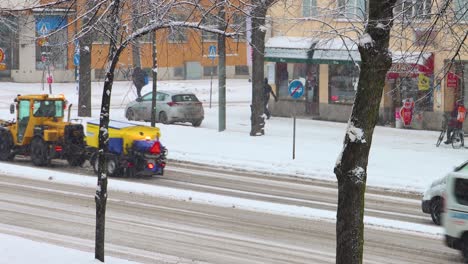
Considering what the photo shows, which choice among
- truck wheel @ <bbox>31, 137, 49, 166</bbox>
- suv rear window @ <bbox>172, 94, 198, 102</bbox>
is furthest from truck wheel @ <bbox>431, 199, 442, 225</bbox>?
suv rear window @ <bbox>172, 94, 198, 102</bbox>

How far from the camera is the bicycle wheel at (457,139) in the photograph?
31072 mm

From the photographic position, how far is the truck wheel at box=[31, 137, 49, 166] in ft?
85.4

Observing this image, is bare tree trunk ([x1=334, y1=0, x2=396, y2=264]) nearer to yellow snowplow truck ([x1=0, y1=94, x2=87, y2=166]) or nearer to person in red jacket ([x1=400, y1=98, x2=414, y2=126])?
yellow snowplow truck ([x1=0, y1=94, x2=87, y2=166])

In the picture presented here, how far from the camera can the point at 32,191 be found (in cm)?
2180

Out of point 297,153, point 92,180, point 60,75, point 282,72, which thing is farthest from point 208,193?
point 60,75

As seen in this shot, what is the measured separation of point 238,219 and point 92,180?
604 centimetres

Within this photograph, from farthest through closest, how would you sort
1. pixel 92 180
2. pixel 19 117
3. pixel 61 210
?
1. pixel 19 117
2. pixel 92 180
3. pixel 61 210

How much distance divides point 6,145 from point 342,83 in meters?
17.5

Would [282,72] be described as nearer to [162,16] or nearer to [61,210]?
[61,210]

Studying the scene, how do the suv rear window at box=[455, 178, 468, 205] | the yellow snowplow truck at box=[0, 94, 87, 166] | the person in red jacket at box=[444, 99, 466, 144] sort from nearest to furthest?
the suv rear window at box=[455, 178, 468, 205] < the yellow snowplow truck at box=[0, 94, 87, 166] < the person in red jacket at box=[444, 99, 466, 144]

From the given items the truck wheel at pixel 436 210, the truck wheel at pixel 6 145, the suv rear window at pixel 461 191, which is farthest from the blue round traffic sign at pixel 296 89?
the suv rear window at pixel 461 191

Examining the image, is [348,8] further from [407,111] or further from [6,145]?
[407,111]

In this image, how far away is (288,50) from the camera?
40656 millimetres

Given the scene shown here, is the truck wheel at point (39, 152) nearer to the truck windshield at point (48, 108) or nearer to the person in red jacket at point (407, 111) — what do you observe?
the truck windshield at point (48, 108)
